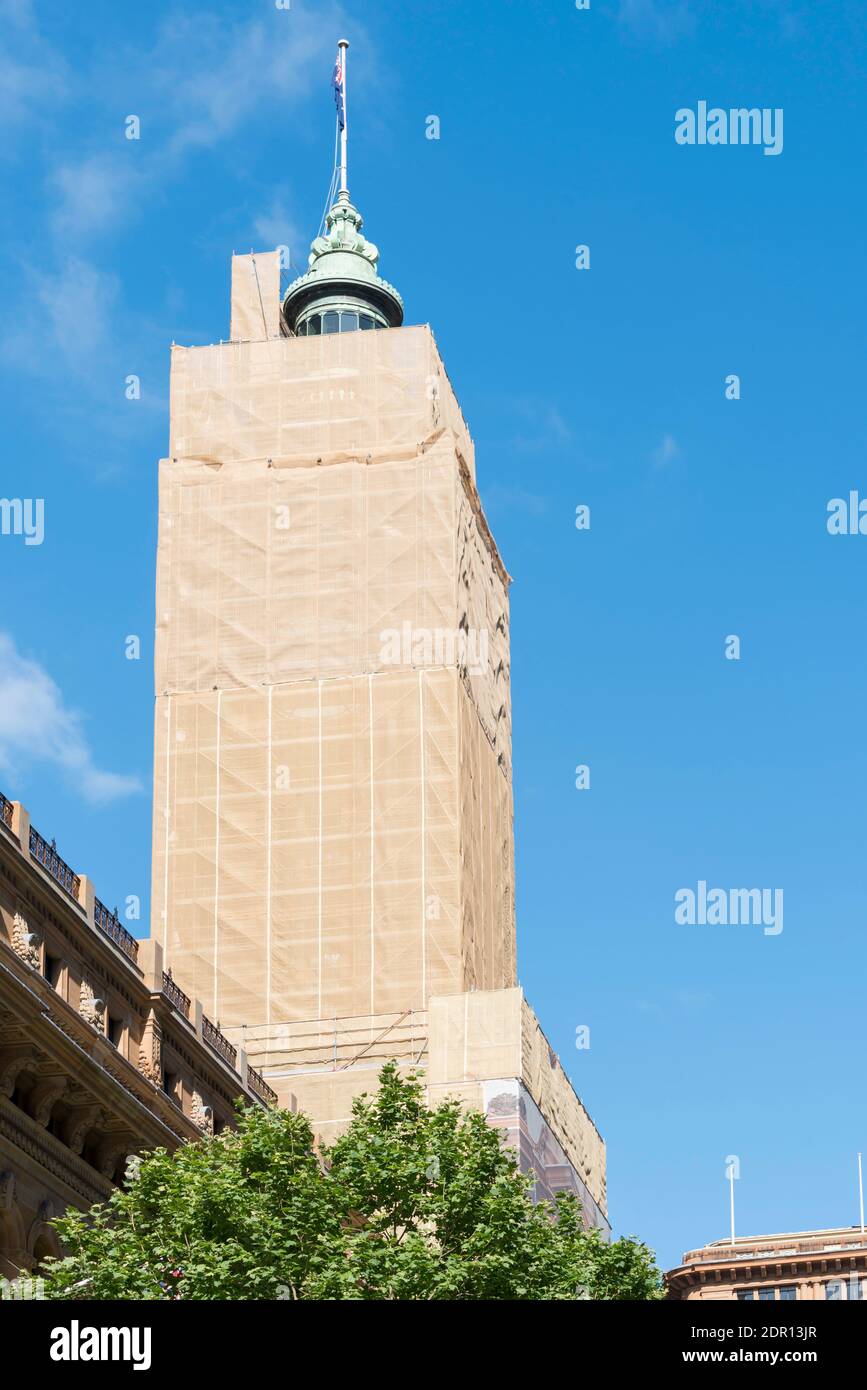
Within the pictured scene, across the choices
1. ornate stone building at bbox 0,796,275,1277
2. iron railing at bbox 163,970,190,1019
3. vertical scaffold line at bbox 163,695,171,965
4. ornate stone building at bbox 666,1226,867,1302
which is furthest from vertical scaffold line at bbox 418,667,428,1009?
ornate stone building at bbox 666,1226,867,1302

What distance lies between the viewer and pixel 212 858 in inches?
3546

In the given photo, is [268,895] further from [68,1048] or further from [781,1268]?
[781,1268]

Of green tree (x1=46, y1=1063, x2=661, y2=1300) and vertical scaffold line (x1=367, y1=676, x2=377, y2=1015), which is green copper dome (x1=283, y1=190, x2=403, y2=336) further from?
green tree (x1=46, y1=1063, x2=661, y2=1300)

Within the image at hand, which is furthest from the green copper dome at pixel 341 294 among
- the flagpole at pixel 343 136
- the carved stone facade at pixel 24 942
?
the carved stone facade at pixel 24 942

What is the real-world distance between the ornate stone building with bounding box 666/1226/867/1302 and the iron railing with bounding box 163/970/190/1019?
7349cm

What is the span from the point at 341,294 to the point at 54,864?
6082cm

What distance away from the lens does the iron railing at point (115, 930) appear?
54844 mm

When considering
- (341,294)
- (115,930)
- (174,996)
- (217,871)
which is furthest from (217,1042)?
(341,294)

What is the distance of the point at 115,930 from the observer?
56.2 meters

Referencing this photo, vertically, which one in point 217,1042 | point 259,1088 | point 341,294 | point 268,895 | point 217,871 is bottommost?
point 259,1088

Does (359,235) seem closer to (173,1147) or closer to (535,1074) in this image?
(535,1074)

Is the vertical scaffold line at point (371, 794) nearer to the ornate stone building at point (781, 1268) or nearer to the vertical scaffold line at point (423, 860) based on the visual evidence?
the vertical scaffold line at point (423, 860)
